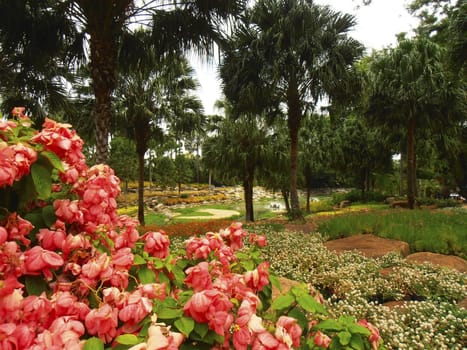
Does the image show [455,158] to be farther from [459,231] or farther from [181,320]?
[181,320]

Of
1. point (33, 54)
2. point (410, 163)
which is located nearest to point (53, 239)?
point (33, 54)

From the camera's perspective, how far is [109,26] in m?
6.06

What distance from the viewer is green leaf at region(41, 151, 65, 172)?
1075 millimetres

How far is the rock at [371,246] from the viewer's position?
16.8 feet

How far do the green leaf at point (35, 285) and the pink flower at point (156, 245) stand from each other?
0.41 meters

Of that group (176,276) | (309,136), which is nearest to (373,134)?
(309,136)

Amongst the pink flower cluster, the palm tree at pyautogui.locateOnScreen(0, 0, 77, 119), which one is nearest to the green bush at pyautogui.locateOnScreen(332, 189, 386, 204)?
the palm tree at pyautogui.locateOnScreen(0, 0, 77, 119)

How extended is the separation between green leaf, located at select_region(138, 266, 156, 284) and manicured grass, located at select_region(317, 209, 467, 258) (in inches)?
208

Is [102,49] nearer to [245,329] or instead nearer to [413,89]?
[245,329]

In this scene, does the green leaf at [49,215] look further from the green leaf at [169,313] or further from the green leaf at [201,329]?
the green leaf at [201,329]

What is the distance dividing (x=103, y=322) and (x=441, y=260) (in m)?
4.97

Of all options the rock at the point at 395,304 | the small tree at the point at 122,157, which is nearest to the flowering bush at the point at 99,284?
the rock at the point at 395,304

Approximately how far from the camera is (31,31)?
253 inches

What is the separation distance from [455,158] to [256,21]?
49.9 ft
